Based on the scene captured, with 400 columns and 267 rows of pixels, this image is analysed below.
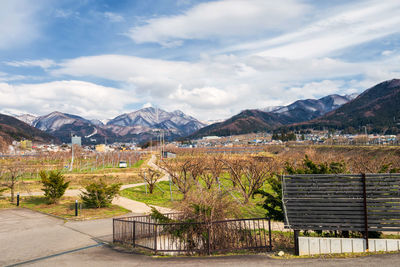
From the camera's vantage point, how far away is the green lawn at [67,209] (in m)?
17.2

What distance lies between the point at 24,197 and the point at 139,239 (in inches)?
692

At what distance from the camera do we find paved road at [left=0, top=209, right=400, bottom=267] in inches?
311

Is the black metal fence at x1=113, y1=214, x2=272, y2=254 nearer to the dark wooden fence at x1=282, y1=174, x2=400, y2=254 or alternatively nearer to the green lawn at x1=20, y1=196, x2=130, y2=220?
the dark wooden fence at x1=282, y1=174, x2=400, y2=254

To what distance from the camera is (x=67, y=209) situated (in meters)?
19.2

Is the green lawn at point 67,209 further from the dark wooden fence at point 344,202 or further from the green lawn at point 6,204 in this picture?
the dark wooden fence at point 344,202

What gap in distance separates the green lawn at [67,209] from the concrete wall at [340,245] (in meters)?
11.9

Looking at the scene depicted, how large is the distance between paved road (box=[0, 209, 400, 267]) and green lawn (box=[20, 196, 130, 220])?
1020 mm

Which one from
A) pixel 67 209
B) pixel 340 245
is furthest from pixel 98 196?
pixel 340 245

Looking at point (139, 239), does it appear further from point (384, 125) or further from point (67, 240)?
point (384, 125)

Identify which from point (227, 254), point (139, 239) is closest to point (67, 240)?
point (139, 239)

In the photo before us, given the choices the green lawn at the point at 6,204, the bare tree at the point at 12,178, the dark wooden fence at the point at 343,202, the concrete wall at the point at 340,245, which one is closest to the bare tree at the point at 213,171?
the dark wooden fence at the point at 343,202

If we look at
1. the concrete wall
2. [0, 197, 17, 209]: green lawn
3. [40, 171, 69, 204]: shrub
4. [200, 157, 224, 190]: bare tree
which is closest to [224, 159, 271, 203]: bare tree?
[200, 157, 224, 190]: bare tree

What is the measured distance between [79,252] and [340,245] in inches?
323

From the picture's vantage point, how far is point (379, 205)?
830 cm
